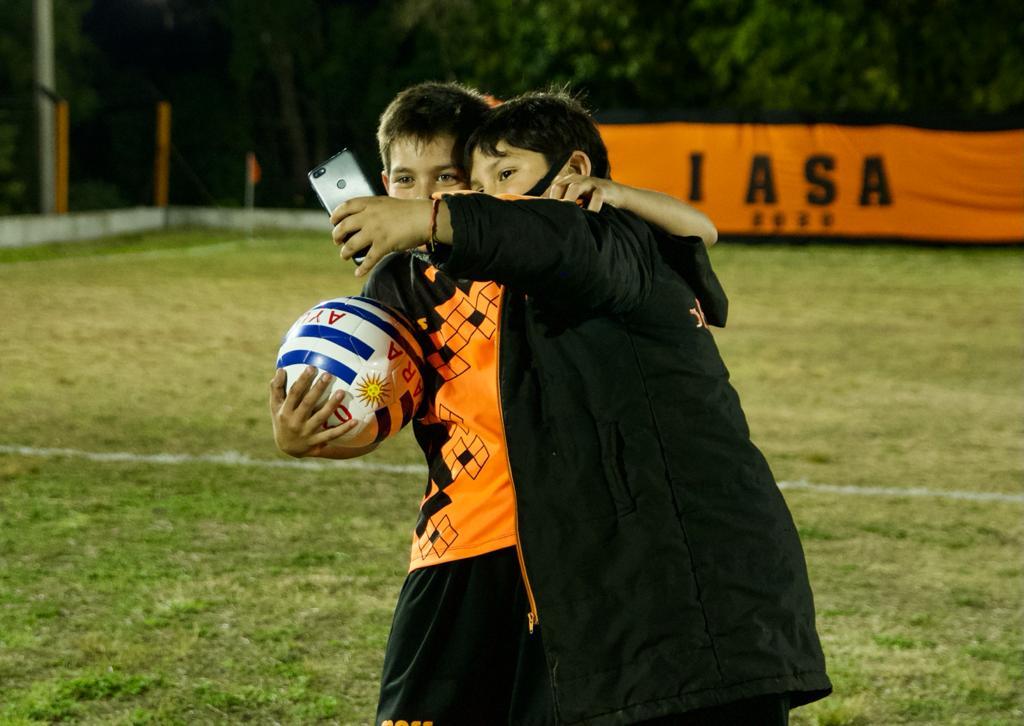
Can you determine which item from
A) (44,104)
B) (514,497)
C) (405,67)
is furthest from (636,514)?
(405,67)

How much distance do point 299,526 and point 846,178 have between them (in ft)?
57.5

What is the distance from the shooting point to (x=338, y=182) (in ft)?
7.96

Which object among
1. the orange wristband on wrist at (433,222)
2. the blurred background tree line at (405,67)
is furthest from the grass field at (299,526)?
the blurred background tree line at (405,67)

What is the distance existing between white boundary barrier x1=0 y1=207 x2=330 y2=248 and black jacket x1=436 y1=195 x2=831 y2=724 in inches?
750

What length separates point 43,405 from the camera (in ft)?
27.4

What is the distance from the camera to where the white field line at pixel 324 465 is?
21.6ft

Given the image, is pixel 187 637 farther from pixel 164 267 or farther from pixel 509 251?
pixel 164 267

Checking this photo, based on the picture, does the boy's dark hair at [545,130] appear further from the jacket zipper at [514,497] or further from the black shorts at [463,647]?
the black shorts at [463,647]

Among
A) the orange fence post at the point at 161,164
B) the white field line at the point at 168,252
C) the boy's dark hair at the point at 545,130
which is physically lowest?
the white field line at the point at 168,252

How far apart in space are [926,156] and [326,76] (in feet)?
55.3

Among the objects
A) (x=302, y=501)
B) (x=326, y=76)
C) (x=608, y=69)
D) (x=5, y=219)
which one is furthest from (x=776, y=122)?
(x=302, y=501)

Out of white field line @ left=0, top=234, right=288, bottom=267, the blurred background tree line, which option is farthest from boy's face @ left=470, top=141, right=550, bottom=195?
the blurred background tree line

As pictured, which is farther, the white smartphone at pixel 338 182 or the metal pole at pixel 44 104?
the metal pole at pixel 44 104

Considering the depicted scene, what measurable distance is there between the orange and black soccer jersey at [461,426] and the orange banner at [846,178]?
63.2 feet
